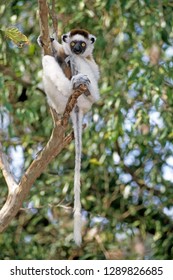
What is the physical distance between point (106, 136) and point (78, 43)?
1.15 metres

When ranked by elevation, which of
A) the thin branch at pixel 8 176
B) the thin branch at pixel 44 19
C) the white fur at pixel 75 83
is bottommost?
the thin branch at pixel 8 176

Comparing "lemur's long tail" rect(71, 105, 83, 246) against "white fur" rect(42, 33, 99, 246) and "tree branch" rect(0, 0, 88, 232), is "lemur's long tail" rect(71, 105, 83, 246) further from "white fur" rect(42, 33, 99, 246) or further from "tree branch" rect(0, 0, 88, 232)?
"tree branch" rect(0, 0, 88, 232)

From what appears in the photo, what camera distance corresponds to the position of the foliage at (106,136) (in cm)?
479

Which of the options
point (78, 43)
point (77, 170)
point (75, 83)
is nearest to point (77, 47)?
point (78, 43)

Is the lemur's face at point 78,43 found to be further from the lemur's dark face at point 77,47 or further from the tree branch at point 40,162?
the tree branch at point 40,162

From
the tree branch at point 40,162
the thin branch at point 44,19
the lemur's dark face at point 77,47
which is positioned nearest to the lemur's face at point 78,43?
the lemur's dark face at point 77,47

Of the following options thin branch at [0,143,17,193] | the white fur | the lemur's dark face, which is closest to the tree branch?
thin branch at [0,143,17,193]

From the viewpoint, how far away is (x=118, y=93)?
4711mm

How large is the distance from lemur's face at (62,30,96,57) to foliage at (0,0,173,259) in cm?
75

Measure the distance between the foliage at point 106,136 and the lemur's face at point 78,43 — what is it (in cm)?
75

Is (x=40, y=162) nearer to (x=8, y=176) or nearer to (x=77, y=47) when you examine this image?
(x=8, y=176)

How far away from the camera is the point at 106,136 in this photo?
4.81m

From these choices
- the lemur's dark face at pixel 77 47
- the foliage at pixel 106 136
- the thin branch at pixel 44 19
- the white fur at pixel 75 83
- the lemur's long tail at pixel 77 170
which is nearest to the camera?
the thin branch at pixel 44 19
